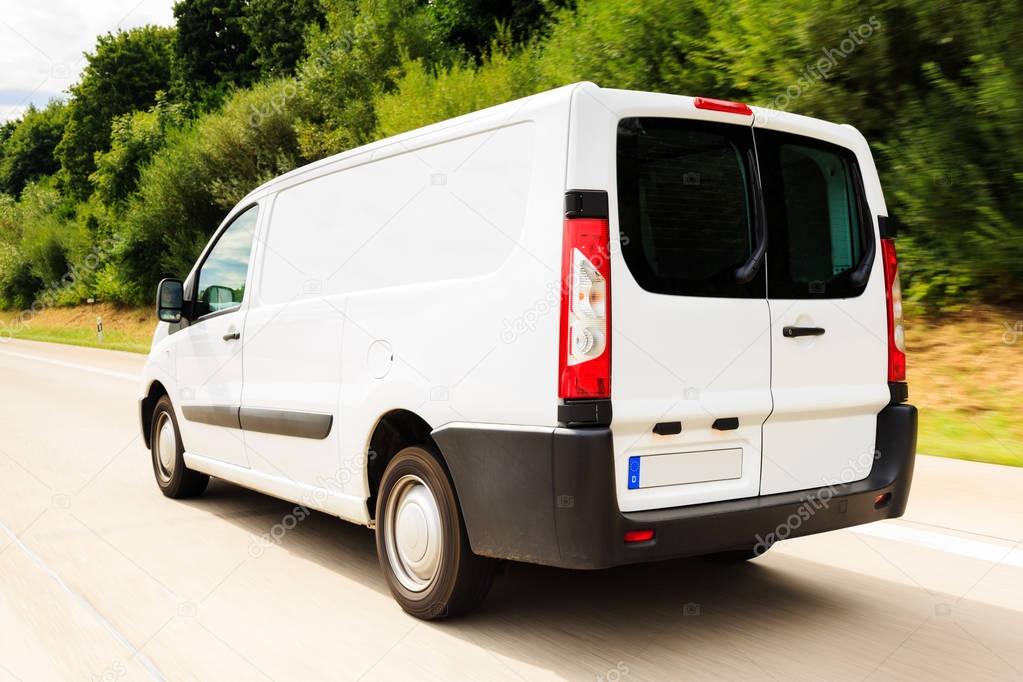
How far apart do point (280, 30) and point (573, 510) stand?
4001 centimetres

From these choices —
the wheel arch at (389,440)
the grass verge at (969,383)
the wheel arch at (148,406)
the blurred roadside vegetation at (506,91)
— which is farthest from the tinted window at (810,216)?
the blurred roadside vegetation at (506,91)

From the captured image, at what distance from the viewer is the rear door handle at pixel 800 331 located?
3.71 metres

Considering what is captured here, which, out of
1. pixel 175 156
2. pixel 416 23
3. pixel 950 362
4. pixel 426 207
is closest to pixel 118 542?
pixel 426 207

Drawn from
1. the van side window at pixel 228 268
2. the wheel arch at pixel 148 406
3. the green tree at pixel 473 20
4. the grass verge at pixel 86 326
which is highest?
the green tree at pixel 473 20

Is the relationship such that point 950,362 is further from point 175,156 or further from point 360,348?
point 175,156

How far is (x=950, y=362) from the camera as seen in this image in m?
9.52

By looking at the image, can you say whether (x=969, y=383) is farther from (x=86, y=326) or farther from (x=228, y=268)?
(x=86, y=326)

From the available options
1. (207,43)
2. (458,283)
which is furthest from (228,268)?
(207,43)

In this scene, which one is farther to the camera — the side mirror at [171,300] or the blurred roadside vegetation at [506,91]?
the blurred roadside vegetation at [506,91]

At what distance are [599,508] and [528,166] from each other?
124 cm

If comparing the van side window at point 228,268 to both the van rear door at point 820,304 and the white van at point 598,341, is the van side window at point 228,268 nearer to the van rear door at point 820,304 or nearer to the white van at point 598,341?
the white van at point 598,341

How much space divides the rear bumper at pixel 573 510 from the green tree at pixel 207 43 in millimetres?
47129

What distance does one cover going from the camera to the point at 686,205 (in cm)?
Answer: 349

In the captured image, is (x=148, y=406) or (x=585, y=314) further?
(x=148, y=406)
